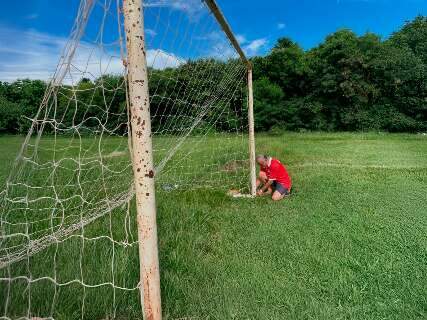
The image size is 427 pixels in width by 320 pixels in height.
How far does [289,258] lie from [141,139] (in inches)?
88.0

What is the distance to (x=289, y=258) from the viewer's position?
160 inches

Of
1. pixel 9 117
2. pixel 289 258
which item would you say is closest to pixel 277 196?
pixel 289 258

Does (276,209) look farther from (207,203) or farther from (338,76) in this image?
(338,76)

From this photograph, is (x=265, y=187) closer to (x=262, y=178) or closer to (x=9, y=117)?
(x=262, y=178)

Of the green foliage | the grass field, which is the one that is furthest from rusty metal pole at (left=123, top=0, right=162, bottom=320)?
the green foliage

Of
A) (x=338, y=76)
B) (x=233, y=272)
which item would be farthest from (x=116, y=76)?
(x=338, y=76)

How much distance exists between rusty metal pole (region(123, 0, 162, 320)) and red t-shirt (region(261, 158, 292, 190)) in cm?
471

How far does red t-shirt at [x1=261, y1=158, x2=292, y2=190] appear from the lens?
6.97 meters

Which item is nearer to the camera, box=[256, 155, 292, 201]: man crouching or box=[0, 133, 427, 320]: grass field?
box=[0, 133, 427, 320]: grass field

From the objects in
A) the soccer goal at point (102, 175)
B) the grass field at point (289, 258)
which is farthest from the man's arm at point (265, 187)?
the soccer goal at point (102, 175)

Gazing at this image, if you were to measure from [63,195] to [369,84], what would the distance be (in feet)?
74.7

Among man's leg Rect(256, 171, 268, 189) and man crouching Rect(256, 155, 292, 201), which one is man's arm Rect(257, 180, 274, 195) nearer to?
man crouching Rect(256, 155, 292, 201)

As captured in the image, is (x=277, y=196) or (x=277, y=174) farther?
(x=277, y=174)

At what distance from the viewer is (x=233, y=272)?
3768 mm
